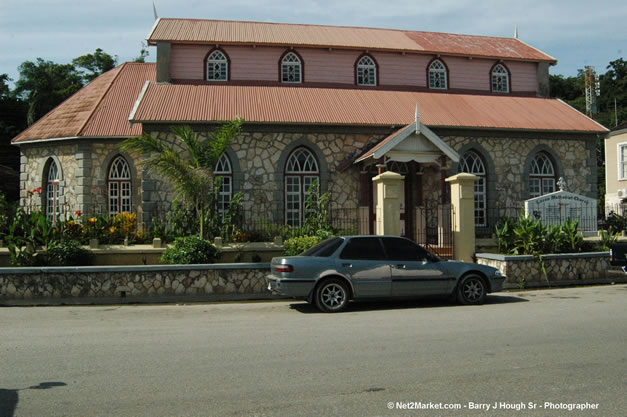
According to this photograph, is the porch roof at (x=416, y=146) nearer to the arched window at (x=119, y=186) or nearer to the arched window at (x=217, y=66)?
the arched window at (x=217, y=66)

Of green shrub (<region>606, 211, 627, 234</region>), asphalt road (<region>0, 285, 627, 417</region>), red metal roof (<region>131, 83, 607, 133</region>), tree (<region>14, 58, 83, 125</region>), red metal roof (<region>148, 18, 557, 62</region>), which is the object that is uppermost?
tree (<region>14, 58, 83, 125</region>)

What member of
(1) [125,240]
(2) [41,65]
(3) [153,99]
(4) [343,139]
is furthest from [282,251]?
(2) [41,65]

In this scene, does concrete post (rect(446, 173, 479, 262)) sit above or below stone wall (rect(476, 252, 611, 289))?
above

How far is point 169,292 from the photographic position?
514 inches

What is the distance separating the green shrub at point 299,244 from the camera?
1395cm

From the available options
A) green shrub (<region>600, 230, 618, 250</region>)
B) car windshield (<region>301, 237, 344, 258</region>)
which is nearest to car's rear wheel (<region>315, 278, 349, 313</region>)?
car windshield (<region>301, 237, 344, 258</region>)

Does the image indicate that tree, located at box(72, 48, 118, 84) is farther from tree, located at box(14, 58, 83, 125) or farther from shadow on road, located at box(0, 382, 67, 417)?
shadow on road, located at box(0, 382, 67, 417)

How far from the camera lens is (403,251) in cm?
1131

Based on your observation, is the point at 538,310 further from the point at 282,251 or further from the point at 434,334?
the point at 282,251

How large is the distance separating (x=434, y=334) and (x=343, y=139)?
12.3 meters

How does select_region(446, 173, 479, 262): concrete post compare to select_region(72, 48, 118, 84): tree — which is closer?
select_region(446, 173, 479, 262): concrete post

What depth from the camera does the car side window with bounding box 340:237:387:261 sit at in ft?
35.9

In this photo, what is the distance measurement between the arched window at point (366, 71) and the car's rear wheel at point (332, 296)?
14.0 metres

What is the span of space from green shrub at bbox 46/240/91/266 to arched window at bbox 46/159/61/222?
8.31 meters
